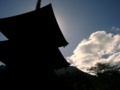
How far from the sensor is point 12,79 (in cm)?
255

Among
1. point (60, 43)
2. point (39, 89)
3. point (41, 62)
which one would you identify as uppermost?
point (60, 43)

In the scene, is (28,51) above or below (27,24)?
below

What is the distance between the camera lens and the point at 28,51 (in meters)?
3.19

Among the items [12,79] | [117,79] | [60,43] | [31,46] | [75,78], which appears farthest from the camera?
[117,79]

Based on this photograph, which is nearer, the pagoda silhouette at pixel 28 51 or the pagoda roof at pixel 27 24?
the pagoda silhouette at pixel 28 51

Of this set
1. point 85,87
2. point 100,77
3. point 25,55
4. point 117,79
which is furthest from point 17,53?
point 100,77

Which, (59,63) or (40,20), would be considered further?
(59,63)

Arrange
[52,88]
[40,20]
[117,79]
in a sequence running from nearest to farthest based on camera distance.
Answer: [52,88], [40,20], [117,79]

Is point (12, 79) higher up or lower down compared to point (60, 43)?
lower down

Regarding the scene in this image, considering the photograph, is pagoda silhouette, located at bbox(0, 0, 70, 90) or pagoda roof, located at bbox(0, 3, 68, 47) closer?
pagoda silhouette, located at bbox(0, 0, 70, 90)

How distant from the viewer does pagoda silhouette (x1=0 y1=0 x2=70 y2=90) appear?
268 centimetres

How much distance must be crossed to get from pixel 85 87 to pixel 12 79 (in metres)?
17.9

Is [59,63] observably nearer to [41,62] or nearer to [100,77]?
[41,62]

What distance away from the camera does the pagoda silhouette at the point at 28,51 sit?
2.68 meters
